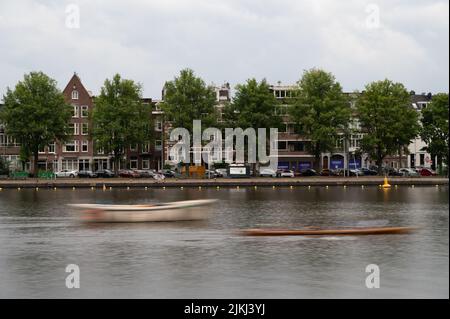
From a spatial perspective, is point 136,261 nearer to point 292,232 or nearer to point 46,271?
point 46,271

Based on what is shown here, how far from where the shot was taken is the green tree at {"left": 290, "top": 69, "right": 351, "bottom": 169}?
140375mm

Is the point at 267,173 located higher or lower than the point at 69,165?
lower

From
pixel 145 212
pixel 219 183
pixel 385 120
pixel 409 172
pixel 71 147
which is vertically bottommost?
pixel 145 212

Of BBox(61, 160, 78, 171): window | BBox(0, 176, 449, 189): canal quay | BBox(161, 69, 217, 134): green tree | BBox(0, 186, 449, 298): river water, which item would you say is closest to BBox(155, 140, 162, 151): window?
BBox(61, 160, 78, 171): window

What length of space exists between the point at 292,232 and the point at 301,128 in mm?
96610

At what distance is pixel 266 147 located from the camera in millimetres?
152500

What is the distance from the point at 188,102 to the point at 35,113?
3057cm

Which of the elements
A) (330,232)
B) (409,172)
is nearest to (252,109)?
(409,172)

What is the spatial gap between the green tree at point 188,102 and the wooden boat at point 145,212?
7999cm

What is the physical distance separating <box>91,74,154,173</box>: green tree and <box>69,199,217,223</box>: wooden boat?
78689 millimetres

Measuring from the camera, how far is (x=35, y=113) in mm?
140875

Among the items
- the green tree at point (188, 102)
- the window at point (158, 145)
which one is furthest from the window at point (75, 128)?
the green tree at point (188, 102)

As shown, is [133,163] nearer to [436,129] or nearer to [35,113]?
[35,113]

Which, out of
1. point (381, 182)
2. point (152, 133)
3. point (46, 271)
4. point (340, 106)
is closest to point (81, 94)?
point (152, 133)
